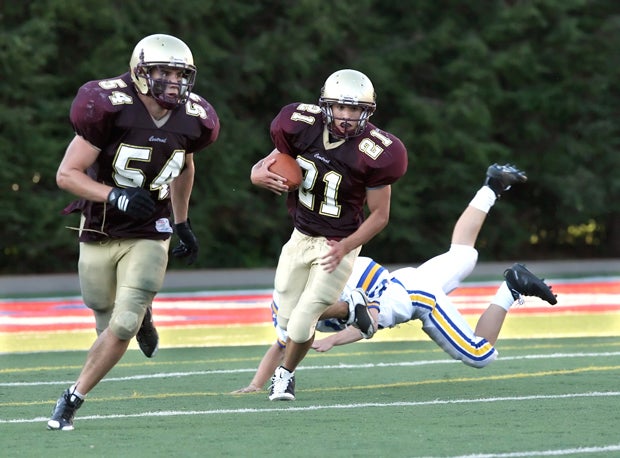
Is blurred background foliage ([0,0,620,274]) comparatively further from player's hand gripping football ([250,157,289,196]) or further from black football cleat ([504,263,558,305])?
player's hand gripping football ([250,157,289,196])

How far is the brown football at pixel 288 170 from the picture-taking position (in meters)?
6.07

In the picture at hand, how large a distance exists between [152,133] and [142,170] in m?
0.15

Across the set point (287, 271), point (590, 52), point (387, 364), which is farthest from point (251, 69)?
point (287, 271)

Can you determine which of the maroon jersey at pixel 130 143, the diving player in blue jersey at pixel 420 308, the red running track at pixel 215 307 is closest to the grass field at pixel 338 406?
the diving player in blue jersey at pixel 420 308

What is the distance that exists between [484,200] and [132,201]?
3.22 meters

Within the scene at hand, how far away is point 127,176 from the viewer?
5453 mm

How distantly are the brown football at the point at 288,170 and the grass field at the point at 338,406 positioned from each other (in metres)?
0.97

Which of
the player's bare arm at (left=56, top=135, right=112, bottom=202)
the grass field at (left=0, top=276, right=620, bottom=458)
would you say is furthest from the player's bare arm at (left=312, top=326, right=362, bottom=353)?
the player's bare arm at (left=56, top=135, right=112, bottom=202)

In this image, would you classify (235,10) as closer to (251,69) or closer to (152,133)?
(251,69)

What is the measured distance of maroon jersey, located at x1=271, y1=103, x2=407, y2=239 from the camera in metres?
6.11

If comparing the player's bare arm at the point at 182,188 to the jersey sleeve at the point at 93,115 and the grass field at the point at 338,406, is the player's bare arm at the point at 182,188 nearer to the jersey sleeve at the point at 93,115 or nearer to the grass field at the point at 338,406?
the jersey sleeve at the point at 93,115

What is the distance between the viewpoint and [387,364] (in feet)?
25.0

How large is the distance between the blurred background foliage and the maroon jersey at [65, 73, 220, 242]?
1031 centimetres

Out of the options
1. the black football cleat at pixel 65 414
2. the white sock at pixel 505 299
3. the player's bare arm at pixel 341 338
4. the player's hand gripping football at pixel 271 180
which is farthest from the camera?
the white sock at pixel 505 299
